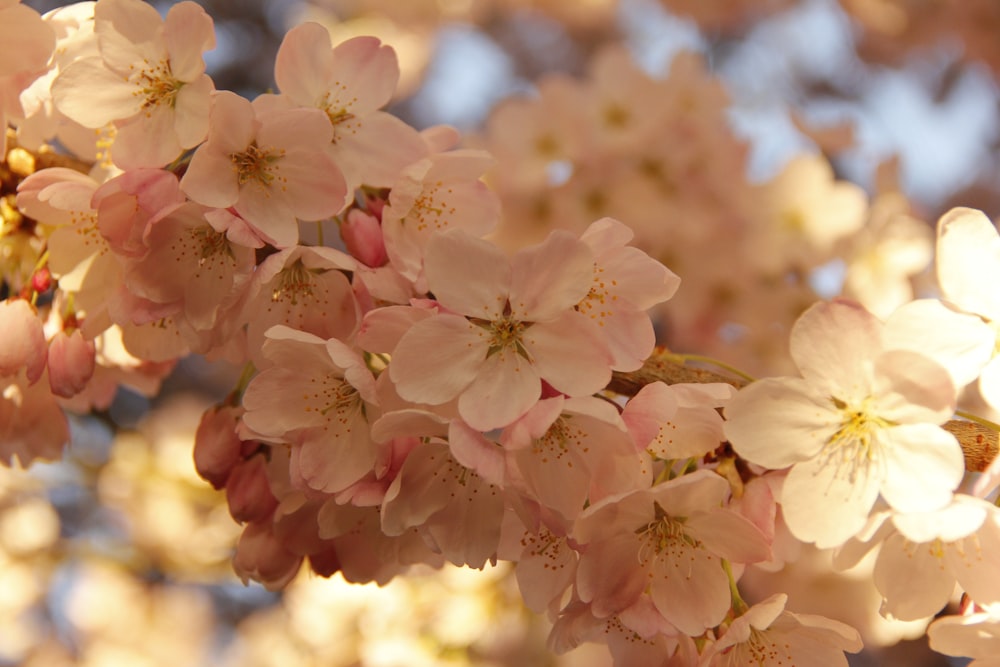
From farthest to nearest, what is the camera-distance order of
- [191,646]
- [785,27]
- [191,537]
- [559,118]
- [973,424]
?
[785,27] → [191,646] → [559,118] → [191,537] → [973,424]

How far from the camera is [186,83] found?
2.29ft

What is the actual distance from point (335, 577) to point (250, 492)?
31.2 inches

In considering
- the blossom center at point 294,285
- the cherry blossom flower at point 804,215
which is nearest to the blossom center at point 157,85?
the blossom center at point 294,285

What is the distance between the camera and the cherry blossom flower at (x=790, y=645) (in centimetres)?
64

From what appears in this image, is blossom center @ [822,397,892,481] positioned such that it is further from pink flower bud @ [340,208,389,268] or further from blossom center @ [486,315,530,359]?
pink flower bud @ [340,208,389,268]

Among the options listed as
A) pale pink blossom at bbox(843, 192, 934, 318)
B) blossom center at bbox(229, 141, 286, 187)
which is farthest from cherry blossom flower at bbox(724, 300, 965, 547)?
pale pink blossom at bbox(843, 192, 934, 318)

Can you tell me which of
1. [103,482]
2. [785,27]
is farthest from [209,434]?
[785,27]

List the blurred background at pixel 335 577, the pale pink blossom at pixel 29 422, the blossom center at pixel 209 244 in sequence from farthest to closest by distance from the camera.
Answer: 1. the blurred background at pixel 335 577
2. the pale pink blossom at pixel 29 422
3. the blossom center at pixel 209 244

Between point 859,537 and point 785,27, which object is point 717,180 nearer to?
point 859,537

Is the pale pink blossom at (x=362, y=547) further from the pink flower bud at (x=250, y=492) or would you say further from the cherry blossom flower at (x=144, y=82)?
the cherry blossom flower at (x=144, y=82)

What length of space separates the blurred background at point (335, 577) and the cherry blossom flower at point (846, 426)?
611 millimetres

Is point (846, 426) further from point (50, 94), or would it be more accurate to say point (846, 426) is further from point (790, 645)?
point (50, 94)

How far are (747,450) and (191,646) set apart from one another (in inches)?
61.5

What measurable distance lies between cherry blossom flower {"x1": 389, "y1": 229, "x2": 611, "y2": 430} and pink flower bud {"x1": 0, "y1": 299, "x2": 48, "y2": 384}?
1.01 ft
